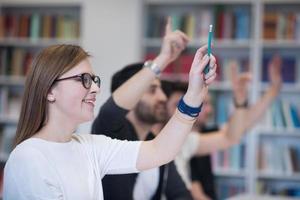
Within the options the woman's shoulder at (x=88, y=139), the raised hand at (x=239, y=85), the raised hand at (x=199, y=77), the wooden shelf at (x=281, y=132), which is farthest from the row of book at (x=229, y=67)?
the raised hand at (x=199, y=77)

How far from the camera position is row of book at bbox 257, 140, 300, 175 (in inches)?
174

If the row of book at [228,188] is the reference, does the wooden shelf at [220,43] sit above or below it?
above

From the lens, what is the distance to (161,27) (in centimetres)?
477

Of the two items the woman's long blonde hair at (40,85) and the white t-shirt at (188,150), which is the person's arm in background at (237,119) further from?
the woman's long blonde hair at (40,85)

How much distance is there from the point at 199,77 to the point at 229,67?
10.7ft

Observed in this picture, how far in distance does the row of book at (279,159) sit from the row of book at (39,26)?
2.16 meters

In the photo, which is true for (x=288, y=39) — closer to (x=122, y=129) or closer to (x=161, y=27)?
(x=161, y=27)

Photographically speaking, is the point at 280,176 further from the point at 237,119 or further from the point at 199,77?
the point at 199,77

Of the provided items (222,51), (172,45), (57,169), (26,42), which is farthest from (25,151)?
(26,42)

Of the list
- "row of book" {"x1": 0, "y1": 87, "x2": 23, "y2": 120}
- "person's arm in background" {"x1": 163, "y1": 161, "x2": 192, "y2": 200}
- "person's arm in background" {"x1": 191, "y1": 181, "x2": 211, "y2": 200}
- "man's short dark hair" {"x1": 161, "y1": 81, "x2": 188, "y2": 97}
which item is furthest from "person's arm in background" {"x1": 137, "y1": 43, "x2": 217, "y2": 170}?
"row of book" {"x1": 0, "y1": 87, "x2": 23, "y2": 120}

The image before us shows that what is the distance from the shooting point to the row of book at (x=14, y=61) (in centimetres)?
509

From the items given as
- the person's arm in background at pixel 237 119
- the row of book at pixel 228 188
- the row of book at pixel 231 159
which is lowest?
the row of book at pixel 228 188

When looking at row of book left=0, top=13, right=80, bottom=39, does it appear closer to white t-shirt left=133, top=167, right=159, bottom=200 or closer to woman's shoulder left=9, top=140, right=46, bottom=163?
white t-shirt left=133, top=167, right=159, bottom=200

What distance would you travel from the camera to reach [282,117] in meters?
4.48
